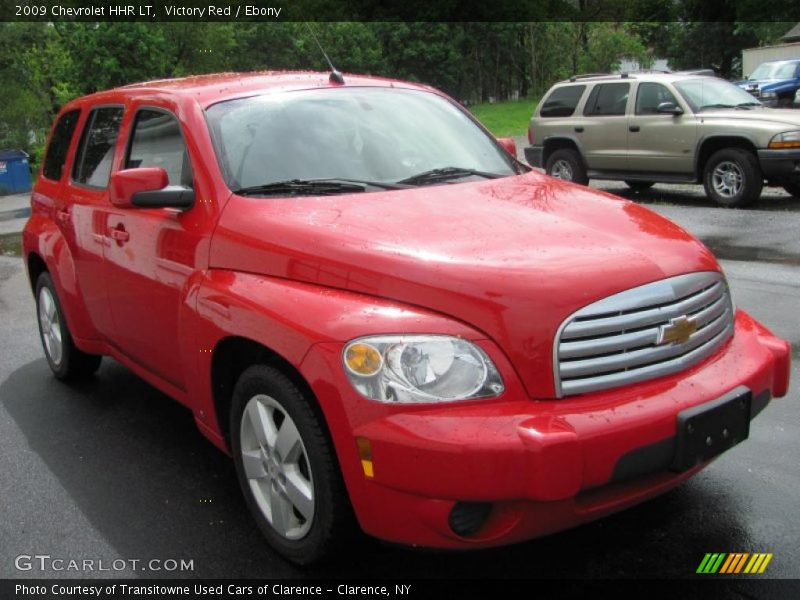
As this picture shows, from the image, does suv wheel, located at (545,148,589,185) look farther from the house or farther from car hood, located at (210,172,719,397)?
the house

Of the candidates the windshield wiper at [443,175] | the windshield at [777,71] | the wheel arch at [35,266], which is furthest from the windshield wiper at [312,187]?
the windshield at [777,71]

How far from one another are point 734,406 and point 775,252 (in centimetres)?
634

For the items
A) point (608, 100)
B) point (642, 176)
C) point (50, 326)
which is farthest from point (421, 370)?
point (608, 100)

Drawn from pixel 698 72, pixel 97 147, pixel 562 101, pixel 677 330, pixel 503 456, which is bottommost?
pixel 503 456

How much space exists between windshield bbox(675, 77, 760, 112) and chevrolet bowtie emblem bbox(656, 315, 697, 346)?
1008 cm

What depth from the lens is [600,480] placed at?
2.58 metres

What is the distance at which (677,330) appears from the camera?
2871mm

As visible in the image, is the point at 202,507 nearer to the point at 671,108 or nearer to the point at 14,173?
the point at 671,108

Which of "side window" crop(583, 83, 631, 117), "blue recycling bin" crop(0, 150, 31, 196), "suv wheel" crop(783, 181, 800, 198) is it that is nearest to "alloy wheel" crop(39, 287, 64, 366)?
"side window" crop(583, 83, 631, 117)

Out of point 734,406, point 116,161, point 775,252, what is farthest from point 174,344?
point 775,252

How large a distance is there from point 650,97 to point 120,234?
1015 centimetres

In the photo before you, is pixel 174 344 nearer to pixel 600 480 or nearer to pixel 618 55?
pixel 600 480

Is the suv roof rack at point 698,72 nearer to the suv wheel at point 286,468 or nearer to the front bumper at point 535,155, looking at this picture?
the front bumper at point 535,155

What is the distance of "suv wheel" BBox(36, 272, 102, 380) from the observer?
17.4 feet
